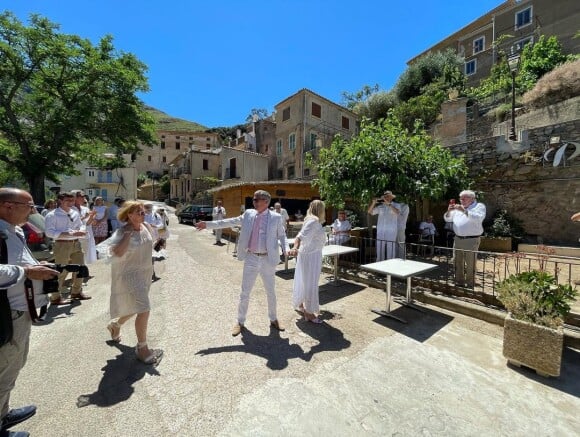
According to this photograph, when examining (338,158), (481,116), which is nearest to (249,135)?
(481,116)

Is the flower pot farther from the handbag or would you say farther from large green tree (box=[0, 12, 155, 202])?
large green tree (box=[0, 12, 155, 202])

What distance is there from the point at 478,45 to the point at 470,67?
13.4 feet

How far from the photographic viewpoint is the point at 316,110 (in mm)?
A: 24125

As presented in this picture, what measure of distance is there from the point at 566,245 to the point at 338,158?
8.29 m

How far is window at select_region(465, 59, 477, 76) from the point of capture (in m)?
27.1

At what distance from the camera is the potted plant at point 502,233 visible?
9.21 meters

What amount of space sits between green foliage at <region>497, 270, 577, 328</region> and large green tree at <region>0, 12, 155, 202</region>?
60.0 ft

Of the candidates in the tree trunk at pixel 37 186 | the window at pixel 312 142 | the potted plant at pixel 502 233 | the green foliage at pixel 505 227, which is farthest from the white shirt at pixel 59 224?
the window at pixel 312 142

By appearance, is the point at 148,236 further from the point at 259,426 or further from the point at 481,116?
the point at 481,116

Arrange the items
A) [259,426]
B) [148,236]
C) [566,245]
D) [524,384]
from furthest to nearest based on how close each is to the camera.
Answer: [566,245] < [148,236] < [524,384] < [259,426]

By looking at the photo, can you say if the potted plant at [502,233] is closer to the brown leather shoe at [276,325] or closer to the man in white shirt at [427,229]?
the man in white shirt at [427,229]

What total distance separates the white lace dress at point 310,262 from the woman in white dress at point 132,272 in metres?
2.09

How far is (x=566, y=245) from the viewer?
29.4ft

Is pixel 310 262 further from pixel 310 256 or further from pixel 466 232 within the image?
pixel 466 232
